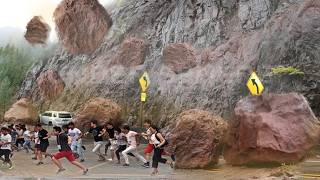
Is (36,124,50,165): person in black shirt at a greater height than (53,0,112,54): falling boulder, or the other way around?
(53,0,112,54): falling boulder

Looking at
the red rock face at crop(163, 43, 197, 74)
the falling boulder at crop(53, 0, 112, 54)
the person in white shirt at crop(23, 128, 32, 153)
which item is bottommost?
the person in white shirt at crop(23, 128, 32, 153)

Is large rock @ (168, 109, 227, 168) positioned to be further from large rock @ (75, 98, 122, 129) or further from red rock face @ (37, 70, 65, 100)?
red rock face @ (37, 70, 65, 100)

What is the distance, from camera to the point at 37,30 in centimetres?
5044

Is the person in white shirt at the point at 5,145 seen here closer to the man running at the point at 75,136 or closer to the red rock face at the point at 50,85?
the man running at the point at 75,136

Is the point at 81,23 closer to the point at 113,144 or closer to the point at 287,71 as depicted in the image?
the point at 287,71

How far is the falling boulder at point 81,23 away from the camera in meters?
39.6

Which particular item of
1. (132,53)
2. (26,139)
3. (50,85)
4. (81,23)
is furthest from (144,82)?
(81,23)

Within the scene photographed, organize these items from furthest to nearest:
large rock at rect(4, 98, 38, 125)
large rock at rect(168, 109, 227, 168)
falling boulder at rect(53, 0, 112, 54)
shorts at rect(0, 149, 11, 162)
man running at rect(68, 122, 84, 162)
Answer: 1. falling boulder at rect(53, 0, 112, 54)
2. large rock at rect(4, 98, 38, 125)
3. man running at rect(68, 122, 84, 162)
4. shorts at rect(0, 149, 11, 162)
5. large rock at rect(168, 109, 227, 168)

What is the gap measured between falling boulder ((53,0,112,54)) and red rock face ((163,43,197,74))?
31.0ft

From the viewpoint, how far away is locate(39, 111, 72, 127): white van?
34.5 m

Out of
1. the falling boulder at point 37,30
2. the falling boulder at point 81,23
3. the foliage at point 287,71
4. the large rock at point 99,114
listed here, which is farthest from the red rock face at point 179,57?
the falling boulder at point 37,30

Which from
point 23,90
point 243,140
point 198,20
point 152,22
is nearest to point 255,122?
point 243,140

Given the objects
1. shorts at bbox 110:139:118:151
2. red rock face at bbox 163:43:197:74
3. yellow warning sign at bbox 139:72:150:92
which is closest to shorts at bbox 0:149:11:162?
shorts at bbox 110:139:118:151

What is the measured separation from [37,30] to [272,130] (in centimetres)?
4041
